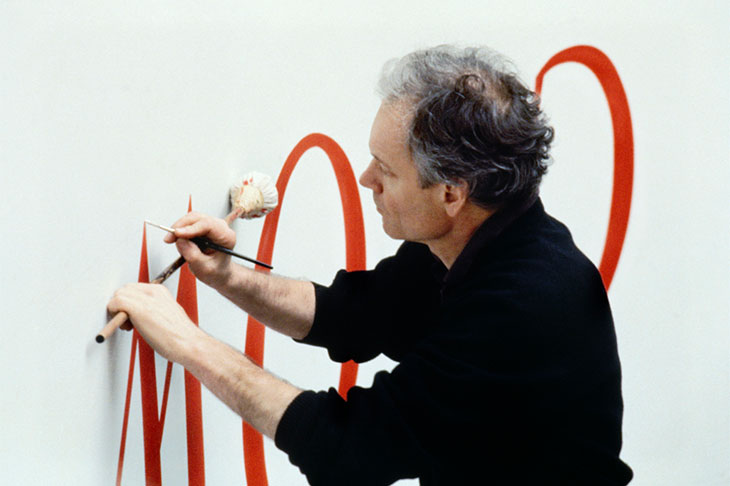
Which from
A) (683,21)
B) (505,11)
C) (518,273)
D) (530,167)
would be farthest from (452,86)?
(683,21)

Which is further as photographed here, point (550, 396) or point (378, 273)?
point (378, 273)

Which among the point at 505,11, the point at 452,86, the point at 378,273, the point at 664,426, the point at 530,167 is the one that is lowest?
the point at 664,426

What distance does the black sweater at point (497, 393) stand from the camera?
1.00 m

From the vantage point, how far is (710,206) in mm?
1814

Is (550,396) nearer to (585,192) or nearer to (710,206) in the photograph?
(585,192)

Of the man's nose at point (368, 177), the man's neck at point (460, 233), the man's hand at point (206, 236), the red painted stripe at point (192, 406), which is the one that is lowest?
the red painted stripe at point (192, 406)

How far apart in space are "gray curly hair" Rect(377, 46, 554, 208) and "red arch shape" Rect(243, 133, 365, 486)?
313mm

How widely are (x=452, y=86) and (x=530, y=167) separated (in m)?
0.17

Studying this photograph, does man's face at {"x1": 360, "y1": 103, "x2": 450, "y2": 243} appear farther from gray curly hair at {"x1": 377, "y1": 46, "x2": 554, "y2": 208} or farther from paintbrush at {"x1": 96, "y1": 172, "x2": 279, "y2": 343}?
paintbrush at {"x1": 96, "y1": 172, "x2": 279, "y2": 343}

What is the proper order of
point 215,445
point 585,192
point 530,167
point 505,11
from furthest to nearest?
point 585,192
point 505,11
point 215,445
point 530,167

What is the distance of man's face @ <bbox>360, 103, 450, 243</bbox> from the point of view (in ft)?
3.77

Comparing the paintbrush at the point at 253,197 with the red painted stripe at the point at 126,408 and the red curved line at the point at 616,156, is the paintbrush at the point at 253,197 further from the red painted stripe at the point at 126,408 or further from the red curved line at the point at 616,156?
the red curved line at the point at 616,156

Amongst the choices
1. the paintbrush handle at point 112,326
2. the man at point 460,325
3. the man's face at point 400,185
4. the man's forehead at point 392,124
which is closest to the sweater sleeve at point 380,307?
the man at point 460,325

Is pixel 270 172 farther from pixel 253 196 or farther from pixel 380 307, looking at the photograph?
pixel 380 307
